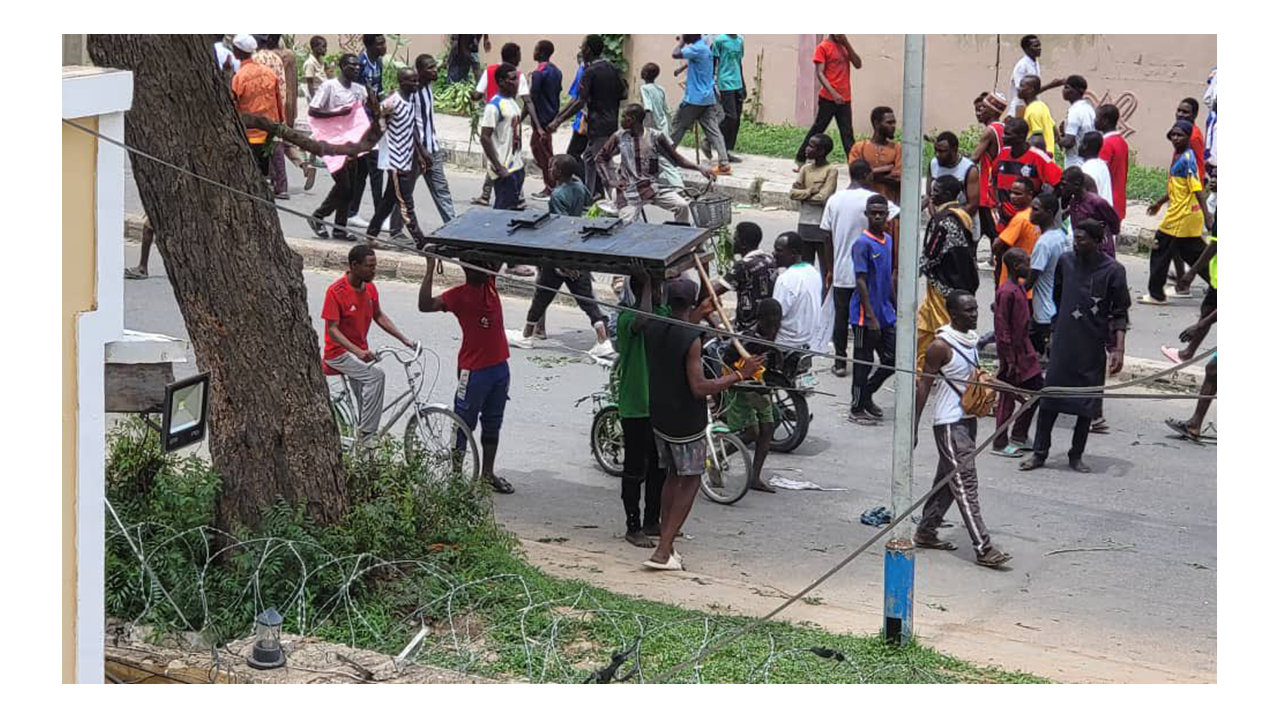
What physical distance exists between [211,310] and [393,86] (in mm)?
12696

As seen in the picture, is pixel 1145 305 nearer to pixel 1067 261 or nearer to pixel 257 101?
pixel 1067 261

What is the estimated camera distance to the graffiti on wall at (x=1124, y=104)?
17344 millimetres

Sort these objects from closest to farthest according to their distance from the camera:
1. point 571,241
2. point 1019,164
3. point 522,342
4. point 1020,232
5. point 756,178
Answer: point 571,241
point 1020,232
point 522,342
point 1019,164
point 756,178

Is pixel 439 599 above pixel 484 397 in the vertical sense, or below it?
below

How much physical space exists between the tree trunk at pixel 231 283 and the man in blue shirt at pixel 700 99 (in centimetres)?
905

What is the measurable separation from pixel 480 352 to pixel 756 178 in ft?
26.4

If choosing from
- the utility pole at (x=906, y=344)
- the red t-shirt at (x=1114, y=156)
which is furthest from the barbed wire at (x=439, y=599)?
the red t-shirt at (x=1114, y=156)

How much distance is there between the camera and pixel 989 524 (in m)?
9.67

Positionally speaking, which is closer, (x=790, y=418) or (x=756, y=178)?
(x=790, y=418)

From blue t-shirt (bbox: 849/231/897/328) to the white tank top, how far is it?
2059mm

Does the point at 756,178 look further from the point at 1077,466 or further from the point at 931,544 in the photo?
the point at 931,544

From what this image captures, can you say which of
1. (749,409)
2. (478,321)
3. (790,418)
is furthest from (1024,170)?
(478,321)

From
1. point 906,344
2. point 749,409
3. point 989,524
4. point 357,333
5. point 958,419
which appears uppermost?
point 906,344

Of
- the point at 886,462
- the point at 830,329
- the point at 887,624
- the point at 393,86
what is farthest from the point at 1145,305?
the point at 393,86
